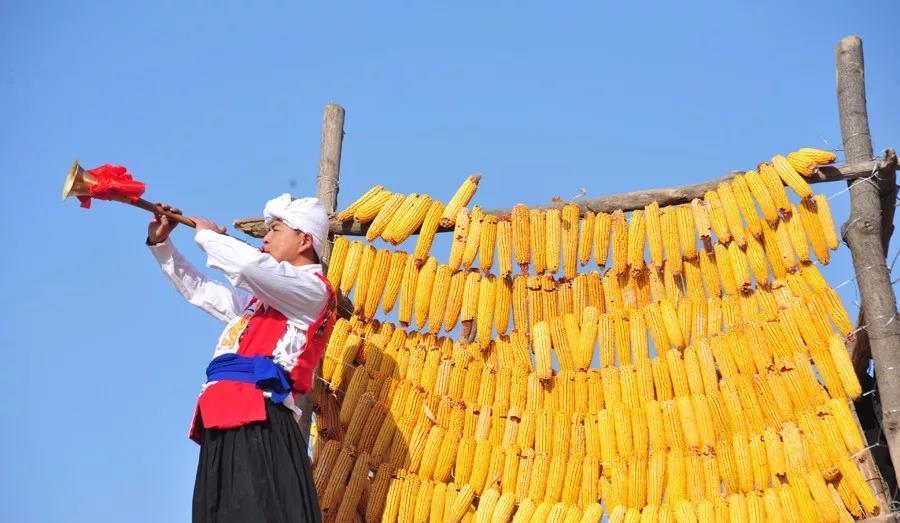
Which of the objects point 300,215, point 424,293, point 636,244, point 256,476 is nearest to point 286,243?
point 300,215

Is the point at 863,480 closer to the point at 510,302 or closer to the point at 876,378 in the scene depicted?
the point at 876,378

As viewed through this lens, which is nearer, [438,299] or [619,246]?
[619,246]

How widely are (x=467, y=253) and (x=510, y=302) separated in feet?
1.33

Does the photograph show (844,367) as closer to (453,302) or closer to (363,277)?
(453,302)

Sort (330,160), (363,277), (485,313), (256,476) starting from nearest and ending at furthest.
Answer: (256,476)
(485,313)
(363,277)
(330,160)

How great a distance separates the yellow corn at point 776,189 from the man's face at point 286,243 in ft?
8.81

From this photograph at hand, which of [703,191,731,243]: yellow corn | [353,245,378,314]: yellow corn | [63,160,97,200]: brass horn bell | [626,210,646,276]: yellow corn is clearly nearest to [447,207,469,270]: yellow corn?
[353,245,378,314]: yellow corn

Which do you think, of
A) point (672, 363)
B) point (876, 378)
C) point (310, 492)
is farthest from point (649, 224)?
point (310, 492)

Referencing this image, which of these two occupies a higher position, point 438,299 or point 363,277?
point 363,277

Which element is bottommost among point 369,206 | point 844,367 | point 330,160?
point 844,367

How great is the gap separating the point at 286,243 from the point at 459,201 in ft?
5.83

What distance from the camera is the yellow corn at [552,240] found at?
7.19m

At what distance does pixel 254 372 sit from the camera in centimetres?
551

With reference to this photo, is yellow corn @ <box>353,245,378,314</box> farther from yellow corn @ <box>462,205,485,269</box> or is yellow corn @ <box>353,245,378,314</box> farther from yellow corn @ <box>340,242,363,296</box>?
yellow corn @ <box>462,205,485,269</box>
